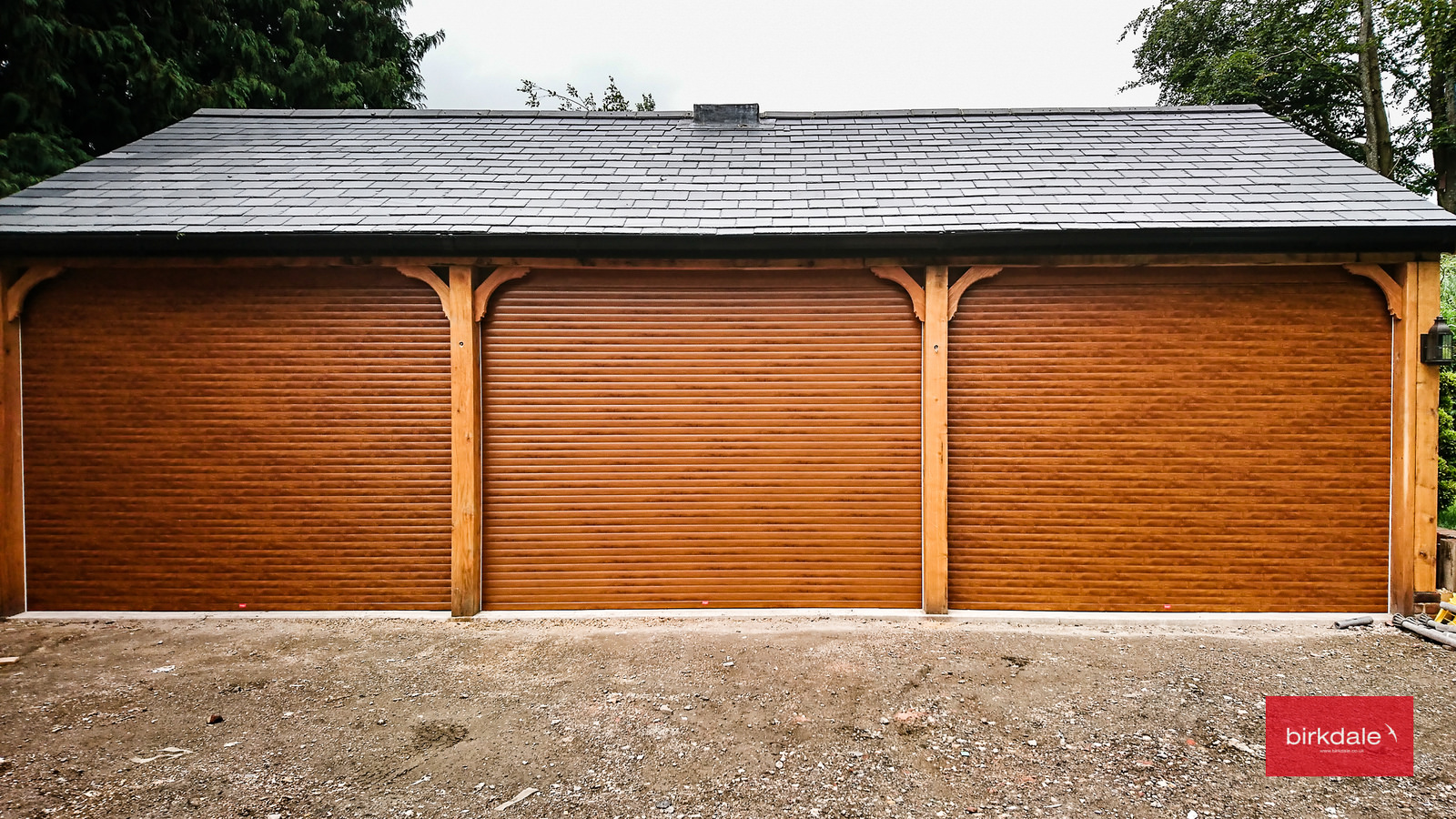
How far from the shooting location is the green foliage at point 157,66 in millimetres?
7613

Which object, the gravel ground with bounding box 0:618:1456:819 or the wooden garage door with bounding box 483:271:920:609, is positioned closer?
the gravel ground with bounding box 0:618:1456:819

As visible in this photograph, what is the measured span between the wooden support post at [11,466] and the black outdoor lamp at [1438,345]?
11.1 meters

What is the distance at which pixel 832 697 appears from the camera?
138 inches

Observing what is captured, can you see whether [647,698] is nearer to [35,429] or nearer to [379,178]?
[379,178]

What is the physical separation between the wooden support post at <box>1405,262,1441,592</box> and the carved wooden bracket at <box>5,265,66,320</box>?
1081cm

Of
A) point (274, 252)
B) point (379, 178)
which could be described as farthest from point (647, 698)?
point (379, 178)

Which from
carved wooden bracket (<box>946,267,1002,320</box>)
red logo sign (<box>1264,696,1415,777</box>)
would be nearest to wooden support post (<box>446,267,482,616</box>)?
carved wooden bracket (<box>946,267,1002,320</box>)

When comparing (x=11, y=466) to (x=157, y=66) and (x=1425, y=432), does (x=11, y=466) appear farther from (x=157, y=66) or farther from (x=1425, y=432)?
(x=1425, y=432)

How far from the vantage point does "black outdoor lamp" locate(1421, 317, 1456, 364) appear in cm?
430

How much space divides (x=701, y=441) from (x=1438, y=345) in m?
5.66

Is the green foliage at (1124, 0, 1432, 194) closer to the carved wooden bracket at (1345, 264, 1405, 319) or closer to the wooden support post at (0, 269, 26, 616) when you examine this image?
the carved wooden bracket at (1345, 264, 1405, 319)

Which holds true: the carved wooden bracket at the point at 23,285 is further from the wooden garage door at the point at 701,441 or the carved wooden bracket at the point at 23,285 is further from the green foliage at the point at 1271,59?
the green foliage at the point at 1271,59

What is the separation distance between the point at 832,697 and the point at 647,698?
113cm

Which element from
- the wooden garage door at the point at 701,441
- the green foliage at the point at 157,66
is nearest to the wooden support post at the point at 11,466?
the green foliage at the point at 157,66
